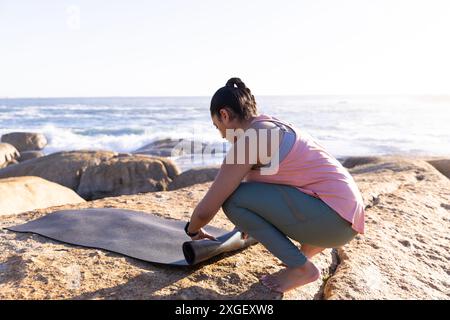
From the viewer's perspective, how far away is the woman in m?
2.44

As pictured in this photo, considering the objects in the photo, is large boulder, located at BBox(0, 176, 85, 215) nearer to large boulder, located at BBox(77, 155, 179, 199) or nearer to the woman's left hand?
the woman's left hand

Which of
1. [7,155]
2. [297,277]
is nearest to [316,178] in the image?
[297,277]

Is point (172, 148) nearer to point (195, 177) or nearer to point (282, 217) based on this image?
point (195, 177)

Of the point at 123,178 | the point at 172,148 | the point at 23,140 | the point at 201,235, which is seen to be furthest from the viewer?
the point at 23,140

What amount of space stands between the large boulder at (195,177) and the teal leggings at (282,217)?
5608 mm

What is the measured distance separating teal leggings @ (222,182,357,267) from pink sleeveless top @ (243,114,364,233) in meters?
0.03

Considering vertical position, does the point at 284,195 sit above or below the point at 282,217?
above

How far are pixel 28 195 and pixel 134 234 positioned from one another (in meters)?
2.39

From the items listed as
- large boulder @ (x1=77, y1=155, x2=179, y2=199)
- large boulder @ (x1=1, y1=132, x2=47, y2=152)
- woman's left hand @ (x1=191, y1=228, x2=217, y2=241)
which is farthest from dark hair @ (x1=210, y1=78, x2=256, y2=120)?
large boulder @ (x1=1, y1=132, x2=47, y2=152)

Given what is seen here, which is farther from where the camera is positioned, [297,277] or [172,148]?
[172,148]

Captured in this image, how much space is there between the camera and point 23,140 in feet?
67.5

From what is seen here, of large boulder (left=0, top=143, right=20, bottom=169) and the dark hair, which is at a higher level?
the dark hair

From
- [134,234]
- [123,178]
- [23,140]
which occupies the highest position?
[134,234]

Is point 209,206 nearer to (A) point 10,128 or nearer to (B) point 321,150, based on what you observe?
(B) point 321,150
